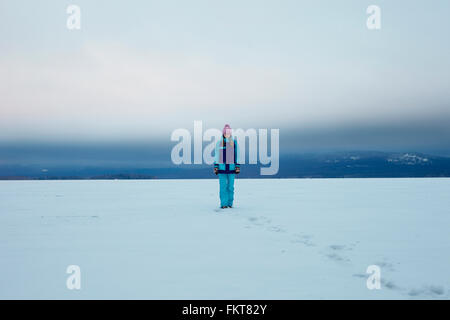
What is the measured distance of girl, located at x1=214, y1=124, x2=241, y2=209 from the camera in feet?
28.6

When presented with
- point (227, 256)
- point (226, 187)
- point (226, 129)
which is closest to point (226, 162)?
point (226, 187)

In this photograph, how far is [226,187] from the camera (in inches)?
350

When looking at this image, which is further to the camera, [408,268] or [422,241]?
[422,241]

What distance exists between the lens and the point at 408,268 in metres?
3.69

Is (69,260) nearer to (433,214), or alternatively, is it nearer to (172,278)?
(172,278)

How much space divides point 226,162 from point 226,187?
2.41ft

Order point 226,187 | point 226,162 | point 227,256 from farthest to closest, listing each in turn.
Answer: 1. point 226,187
2. point 226,162
3. point 227,256

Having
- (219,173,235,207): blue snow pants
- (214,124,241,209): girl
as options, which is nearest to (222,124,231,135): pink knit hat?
Result: (214,124,241,209): girl

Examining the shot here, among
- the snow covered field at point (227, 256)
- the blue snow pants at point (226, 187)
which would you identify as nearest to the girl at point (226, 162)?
the blue snow pants at point (226, 187)

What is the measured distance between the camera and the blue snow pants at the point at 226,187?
28.5ft

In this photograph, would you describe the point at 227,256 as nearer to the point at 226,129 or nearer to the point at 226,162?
the point at 226,162
